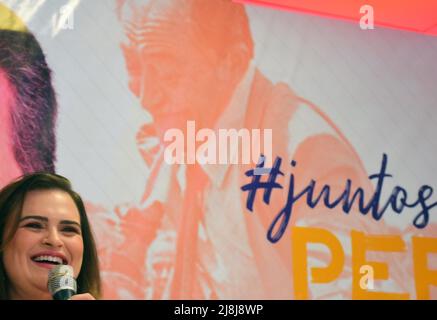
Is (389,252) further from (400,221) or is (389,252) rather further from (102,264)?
(102,264)

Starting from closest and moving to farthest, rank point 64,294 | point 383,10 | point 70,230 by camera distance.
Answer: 1. point 64,294
2. point 70,230
3. point 383,10

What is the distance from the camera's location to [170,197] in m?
3.29

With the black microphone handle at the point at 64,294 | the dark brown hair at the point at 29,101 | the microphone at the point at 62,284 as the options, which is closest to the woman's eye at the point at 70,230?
the dark brown hair at the point at 29,101

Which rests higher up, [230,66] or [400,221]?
[230,66]

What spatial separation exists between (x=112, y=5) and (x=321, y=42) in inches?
40.9

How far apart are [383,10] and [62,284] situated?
7.49 feet

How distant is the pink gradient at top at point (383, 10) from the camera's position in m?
3.63

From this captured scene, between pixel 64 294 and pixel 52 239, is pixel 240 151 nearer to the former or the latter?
pixel 52 239

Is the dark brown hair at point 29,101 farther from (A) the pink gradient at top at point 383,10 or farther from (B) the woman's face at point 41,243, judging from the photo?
(A) the pink gradient at top at point 383,10

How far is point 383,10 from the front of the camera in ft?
12.3

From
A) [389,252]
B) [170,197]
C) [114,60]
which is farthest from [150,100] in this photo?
[389,252]

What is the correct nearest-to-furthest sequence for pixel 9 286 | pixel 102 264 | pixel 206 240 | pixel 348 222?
pixel 9 286 < pixel 102 264 < pixel 206 240 < pixel 348 222

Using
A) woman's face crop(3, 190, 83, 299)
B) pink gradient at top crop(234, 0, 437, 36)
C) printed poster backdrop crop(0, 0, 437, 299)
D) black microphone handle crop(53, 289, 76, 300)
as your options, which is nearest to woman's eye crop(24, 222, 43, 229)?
woman's face crop(3, 190, 83, 299)

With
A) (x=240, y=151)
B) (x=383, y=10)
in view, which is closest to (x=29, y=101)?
(x=240, y=151)
